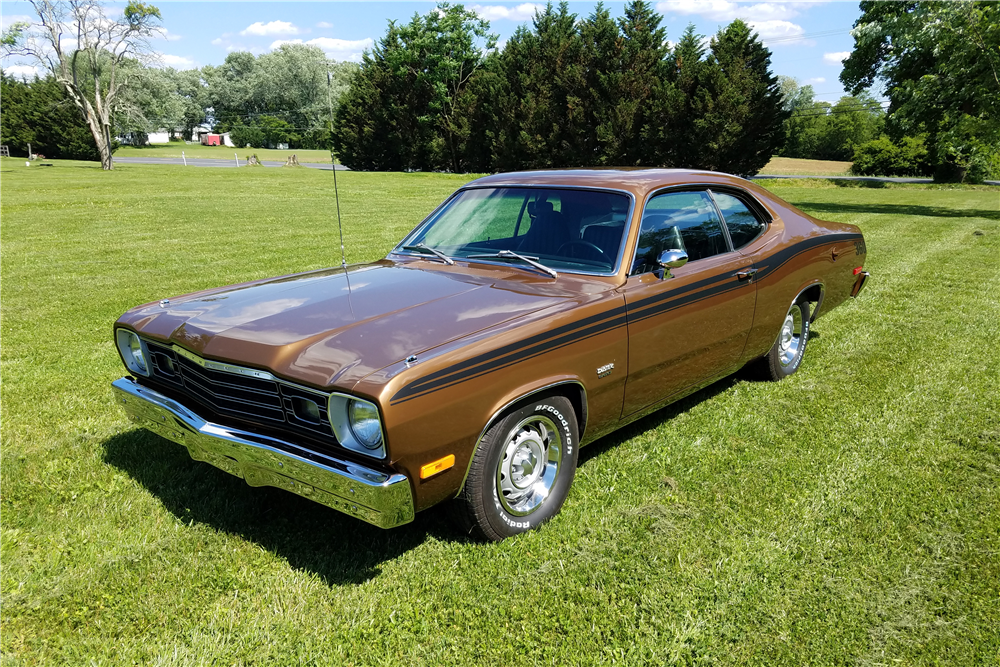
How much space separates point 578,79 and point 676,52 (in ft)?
16.0

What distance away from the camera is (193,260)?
1105 centimetres

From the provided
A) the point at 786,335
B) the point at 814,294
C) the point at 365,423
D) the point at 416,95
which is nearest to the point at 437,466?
the point at 365,423

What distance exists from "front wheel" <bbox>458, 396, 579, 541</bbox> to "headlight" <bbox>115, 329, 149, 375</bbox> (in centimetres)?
195

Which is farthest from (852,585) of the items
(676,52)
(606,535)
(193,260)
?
(676,52)

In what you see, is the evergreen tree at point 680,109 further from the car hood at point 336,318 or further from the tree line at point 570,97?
the car hood at point 336,318

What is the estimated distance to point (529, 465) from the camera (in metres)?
3.26

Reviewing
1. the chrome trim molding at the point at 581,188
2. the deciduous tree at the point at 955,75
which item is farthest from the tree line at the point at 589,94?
the chrome trim molding at the point at 581,188

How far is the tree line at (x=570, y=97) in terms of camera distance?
32.3m

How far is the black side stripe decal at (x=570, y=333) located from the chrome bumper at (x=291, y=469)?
34cm

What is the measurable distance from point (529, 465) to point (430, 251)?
1639 millimetres

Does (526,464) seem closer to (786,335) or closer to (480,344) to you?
(480,344)

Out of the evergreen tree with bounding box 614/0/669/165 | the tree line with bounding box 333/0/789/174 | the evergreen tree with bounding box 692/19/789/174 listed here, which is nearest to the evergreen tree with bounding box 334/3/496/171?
the tree line with bounding box 333/0/789/174

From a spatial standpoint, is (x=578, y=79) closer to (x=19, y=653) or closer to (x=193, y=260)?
A: (x=193, y=260)

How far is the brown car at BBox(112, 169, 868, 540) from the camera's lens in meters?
2.71
